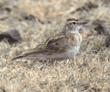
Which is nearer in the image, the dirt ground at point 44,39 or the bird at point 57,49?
the dirt ground at point 44,39

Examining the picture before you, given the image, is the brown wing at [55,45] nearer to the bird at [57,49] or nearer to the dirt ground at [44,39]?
the bird at [57,49]

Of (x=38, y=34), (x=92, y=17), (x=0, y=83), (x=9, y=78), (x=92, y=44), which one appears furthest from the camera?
(x=92, y=17)

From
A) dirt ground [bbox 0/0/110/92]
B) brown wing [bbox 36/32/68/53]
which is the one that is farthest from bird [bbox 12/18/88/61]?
dirt ground [bbox 0/0/110/92]

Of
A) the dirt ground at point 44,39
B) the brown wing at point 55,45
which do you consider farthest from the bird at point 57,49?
the dirt ground at point 44,39

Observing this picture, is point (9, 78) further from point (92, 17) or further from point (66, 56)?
point (92, 17)

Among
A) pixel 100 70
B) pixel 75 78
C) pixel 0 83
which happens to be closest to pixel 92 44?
pixel 100 70

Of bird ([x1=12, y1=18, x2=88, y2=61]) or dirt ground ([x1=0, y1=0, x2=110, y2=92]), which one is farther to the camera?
bird ([x1=12, y1=18, x2=88, y2=61])

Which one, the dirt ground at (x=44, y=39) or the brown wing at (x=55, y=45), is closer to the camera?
the dirt ground at (x=44, y=39)

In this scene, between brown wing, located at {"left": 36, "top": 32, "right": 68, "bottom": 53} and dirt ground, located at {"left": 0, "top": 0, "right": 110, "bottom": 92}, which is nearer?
dirt ground, located at {"left": 0, "top": 0, "right": 110, "bottom": 92}

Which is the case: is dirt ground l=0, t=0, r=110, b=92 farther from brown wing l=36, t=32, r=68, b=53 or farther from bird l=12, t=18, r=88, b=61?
brown wing l=36, t=32, r=68, b=53
